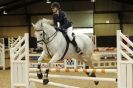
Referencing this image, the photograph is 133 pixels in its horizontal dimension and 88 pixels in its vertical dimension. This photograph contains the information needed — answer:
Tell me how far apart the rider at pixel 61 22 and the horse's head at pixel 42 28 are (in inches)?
7.1

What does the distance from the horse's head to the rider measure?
180mm

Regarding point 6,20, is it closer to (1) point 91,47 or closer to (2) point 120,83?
(1) point 91,47

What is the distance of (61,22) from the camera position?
748cm

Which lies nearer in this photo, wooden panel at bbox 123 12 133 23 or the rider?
the rider

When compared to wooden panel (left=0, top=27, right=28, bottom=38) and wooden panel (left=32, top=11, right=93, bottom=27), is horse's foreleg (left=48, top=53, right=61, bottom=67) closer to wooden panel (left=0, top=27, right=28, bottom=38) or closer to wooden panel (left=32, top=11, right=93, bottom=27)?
wooden panel (left=32, top=11, right=93, bottom=27)

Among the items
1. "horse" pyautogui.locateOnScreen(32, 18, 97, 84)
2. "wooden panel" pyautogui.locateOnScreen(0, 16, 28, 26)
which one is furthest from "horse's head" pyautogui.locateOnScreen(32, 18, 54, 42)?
"wooden panel" pyautogui.locateOnScreen(0, 16, 28, 26)

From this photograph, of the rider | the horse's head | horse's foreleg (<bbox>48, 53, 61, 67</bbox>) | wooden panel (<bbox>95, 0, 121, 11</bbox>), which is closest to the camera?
horse's foreleg (<bbox>48, 53, 61, 67</bbox>)

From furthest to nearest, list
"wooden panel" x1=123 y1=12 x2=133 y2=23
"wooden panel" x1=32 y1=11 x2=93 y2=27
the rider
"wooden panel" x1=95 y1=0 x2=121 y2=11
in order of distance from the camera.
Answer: "wooden panel" x1=32 y1=11 x2=93 y2=27, "wooden panel" x1=95 y1=0 x2=121 y2=11, "wooden panel" x1=123 y1=12 x2=133 y2=23, the rider

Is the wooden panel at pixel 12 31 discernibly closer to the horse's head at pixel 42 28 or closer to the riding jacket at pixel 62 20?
the riding jacket at pixel 62 20

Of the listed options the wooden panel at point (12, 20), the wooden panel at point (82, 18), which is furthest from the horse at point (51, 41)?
the wooden panel at point (12, 20)

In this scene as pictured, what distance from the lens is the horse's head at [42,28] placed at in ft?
22.7

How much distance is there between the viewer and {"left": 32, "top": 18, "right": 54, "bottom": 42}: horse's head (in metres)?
6.92

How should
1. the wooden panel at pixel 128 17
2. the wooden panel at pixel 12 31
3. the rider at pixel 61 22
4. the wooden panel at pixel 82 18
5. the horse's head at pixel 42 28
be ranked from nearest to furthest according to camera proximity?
the horse's head at pixel 42 28
the rider at pixel 61 22
the wooden panel at pixel 128 17
the wooden panel at pixel 82 18
the wooden panel at pixel 12 31

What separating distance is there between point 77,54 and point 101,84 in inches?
64.2
